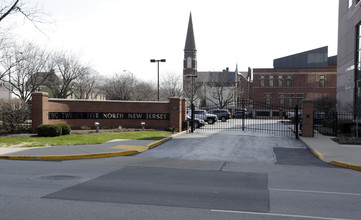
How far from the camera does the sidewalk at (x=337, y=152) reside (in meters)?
13.2

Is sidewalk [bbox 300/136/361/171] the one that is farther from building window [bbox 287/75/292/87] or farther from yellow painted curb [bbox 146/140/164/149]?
building window [bbox 287/75/292/87]

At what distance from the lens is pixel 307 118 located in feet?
72.8

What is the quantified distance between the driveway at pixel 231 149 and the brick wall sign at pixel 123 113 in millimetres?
4162

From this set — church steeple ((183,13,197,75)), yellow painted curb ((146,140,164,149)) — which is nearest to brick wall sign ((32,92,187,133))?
yellow painted curb ((146,140,164,149))

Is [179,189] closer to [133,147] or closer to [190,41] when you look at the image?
[133,147]

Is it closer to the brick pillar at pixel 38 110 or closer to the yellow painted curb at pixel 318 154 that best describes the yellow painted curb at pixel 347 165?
the yellow painted curb at pixel 318 154

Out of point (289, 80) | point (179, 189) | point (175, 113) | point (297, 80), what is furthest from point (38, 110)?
point (297, 80)

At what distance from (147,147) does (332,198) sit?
1004 centimetres

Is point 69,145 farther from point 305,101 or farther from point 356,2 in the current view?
point 356,2

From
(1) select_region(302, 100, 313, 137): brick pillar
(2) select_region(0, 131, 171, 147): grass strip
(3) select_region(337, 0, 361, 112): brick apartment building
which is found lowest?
(2) select_region(0, 131, 171, 147): grass strip

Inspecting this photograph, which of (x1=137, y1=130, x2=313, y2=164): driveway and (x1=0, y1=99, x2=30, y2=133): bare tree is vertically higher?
(x1=0, y1=99, x2=30, y2=133): bare tree

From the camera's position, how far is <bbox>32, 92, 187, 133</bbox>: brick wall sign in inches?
936

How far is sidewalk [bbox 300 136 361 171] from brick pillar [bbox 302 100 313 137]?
7.39ft

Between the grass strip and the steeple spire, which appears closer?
the grass strip
